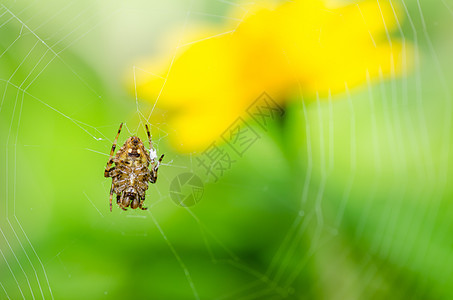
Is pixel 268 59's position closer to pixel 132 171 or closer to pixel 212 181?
pixel 212 181

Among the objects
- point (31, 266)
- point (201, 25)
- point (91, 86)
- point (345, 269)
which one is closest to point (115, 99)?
point (91, 86)

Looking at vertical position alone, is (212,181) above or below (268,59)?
below

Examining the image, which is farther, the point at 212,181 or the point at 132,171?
the point at 132,171

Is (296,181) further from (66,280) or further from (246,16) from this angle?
(66,280)

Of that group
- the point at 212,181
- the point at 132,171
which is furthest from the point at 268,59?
the point at 132,171

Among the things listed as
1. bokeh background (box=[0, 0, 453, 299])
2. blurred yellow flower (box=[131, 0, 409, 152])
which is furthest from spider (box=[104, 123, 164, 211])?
blurred yellow flower (box=[131, 0, 409, 152])

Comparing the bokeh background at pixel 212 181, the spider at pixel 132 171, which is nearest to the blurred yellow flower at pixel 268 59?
the bokeh background at pixel 212 181
